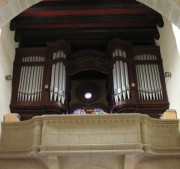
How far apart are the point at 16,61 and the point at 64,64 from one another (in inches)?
58.9

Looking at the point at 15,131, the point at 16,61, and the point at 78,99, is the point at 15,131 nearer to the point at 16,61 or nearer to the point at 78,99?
the point at 16,61

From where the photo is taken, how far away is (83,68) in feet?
35.9

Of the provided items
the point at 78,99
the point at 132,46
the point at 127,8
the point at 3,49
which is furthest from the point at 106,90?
the point at 3,49

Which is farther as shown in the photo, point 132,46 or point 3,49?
point 132,46

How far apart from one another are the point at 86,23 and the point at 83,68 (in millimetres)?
1393

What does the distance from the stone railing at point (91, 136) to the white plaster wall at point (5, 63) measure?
110cm

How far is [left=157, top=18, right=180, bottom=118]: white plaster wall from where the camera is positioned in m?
9.30

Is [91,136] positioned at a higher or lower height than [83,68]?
lower

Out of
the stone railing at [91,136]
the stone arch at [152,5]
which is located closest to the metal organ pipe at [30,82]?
the stone railing at [91,136]

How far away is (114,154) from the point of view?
7910mm

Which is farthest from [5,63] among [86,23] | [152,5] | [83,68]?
[152,5]

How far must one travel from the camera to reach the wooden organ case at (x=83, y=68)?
9906mm

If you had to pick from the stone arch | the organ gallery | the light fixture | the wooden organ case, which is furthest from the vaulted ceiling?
the stone arch

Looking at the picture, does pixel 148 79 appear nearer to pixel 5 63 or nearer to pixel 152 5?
pixel 5 63
